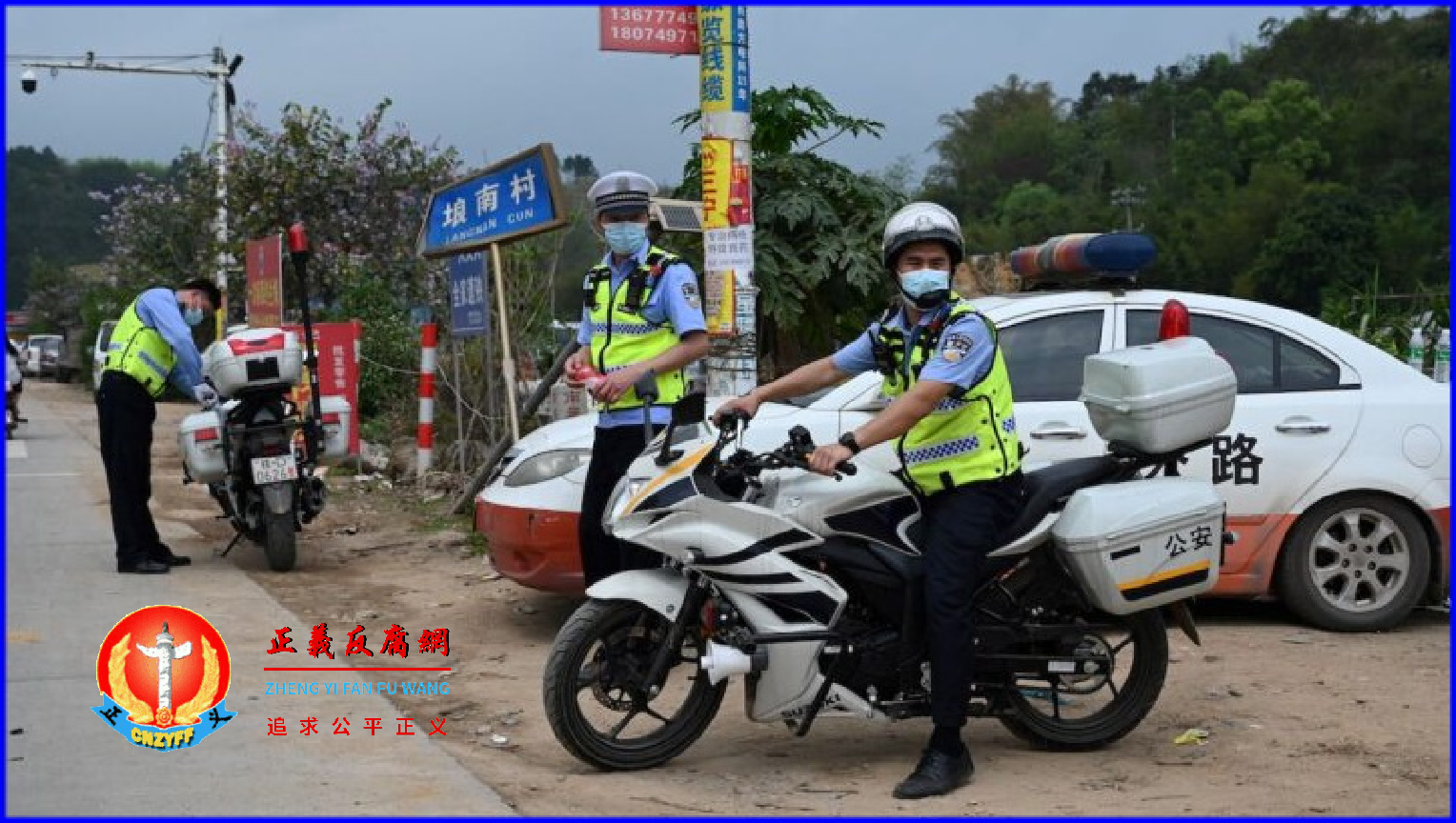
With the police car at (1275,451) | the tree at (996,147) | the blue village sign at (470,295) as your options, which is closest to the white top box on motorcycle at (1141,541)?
the police car at (1275,451)

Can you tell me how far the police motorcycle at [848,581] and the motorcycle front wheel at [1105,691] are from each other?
0.04 ft

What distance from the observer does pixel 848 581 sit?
518cm

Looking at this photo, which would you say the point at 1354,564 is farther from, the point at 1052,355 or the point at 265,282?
the point at 265,282

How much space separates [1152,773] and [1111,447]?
1024 mm

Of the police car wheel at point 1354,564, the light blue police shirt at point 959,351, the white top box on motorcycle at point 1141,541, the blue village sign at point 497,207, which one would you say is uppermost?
the blue village sign at point 497,207

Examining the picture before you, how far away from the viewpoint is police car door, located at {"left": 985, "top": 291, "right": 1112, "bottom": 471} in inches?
276

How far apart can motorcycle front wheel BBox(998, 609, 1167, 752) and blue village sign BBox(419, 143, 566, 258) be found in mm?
5241

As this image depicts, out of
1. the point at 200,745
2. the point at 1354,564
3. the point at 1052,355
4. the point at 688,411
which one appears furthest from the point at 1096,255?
the point at 200,745

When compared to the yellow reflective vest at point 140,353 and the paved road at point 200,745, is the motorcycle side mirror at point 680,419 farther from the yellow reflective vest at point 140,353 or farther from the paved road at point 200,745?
the yellow reflective vest at point 140,353

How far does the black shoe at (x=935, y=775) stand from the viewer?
4969mm

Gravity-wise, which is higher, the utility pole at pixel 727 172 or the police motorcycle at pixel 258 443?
the utility pole at pixel 727 172

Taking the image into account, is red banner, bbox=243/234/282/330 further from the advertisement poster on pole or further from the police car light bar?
the police car light bar

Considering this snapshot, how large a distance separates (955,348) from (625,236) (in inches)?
66.5

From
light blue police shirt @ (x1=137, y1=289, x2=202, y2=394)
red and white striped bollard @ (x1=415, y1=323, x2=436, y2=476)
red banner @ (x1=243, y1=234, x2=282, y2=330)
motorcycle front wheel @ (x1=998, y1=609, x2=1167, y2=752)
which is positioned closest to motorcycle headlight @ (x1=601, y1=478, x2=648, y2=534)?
motorcycle front wheel @ (x1=998, y1=609, x2=1167, y2=752)
